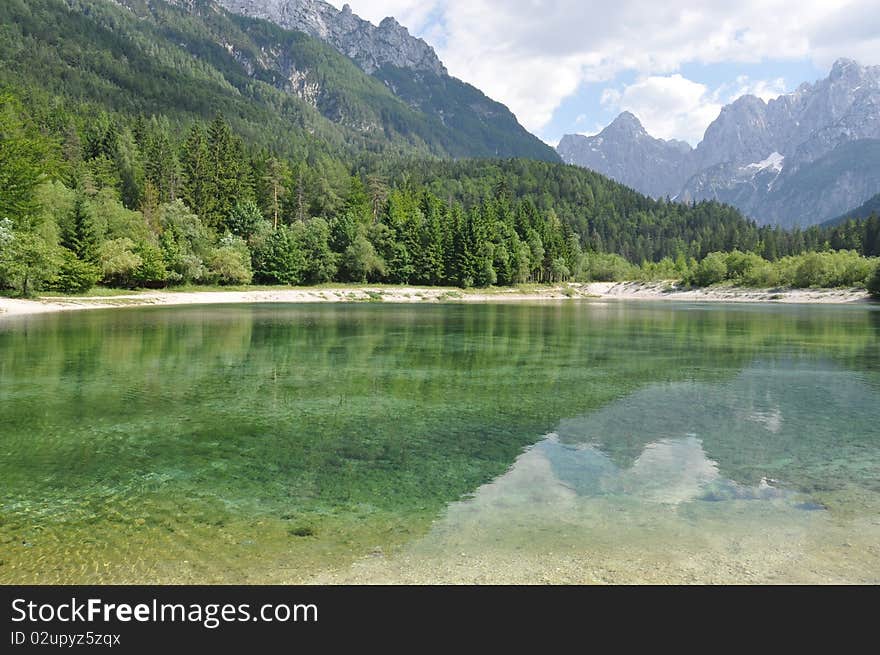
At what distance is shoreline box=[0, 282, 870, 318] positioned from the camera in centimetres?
6359

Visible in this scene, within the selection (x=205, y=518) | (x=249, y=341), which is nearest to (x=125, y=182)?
(x=249, y=341)

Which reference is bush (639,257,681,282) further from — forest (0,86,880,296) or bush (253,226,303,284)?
bush (253,226,303,284)

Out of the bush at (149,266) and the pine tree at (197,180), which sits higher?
the pine tree at (197,180)

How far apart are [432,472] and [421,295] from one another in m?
96.0

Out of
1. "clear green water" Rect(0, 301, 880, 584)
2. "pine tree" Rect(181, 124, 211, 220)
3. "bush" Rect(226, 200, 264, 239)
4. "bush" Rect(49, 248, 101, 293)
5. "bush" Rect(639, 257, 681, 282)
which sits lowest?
"clear green water" Rect(0, 301, 880, 584)

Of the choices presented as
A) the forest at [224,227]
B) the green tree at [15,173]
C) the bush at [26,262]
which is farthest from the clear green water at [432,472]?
the forest at [224,227]

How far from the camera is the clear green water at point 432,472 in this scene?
7.62 meters

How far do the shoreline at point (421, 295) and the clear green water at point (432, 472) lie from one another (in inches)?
1691

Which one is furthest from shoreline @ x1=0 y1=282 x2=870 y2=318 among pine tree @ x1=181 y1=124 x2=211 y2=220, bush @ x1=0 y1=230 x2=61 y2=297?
pine tree @ x1=181 y1=124 x2=211 y2=220

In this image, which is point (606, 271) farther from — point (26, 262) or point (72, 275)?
point (26, 262)

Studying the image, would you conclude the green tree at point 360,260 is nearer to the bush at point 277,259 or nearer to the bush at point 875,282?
the bush at point 277,259

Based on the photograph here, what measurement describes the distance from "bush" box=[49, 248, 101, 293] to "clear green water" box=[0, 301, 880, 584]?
47.8 metres

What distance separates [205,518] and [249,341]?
26948 millimetres
